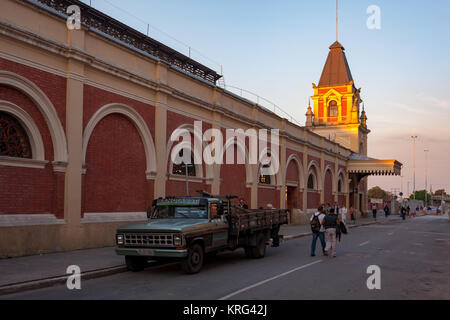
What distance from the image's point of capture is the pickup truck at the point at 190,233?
437 inches

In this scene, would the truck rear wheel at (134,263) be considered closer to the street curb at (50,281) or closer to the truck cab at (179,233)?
the truck cab at (179,233)

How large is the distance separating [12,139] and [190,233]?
21.3 feet

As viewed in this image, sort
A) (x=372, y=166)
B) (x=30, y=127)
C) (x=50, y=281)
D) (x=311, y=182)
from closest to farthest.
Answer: (x=50, y=281) < (x=30, y=127) < (x=311, y=182) < (x=372, y=166)

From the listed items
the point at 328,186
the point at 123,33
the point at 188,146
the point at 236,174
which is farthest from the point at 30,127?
the point at 328,186

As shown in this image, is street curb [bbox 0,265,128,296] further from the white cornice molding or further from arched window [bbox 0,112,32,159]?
arched window [bbox 0,112,32,159]

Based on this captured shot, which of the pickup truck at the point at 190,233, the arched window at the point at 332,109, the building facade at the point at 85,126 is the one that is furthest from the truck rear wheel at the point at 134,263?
the arched window at the point at 332,109

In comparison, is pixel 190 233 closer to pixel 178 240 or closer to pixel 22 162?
pixel 178 240

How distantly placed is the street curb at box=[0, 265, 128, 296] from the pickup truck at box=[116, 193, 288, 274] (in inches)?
18.0

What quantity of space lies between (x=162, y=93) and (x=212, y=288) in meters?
Answer: 12.1

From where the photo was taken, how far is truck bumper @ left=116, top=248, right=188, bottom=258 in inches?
428

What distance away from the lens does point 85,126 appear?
16016mm

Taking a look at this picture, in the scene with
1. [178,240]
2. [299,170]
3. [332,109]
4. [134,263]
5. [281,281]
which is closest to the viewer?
[281,281]

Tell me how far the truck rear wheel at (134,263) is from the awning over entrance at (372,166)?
39271 mm
